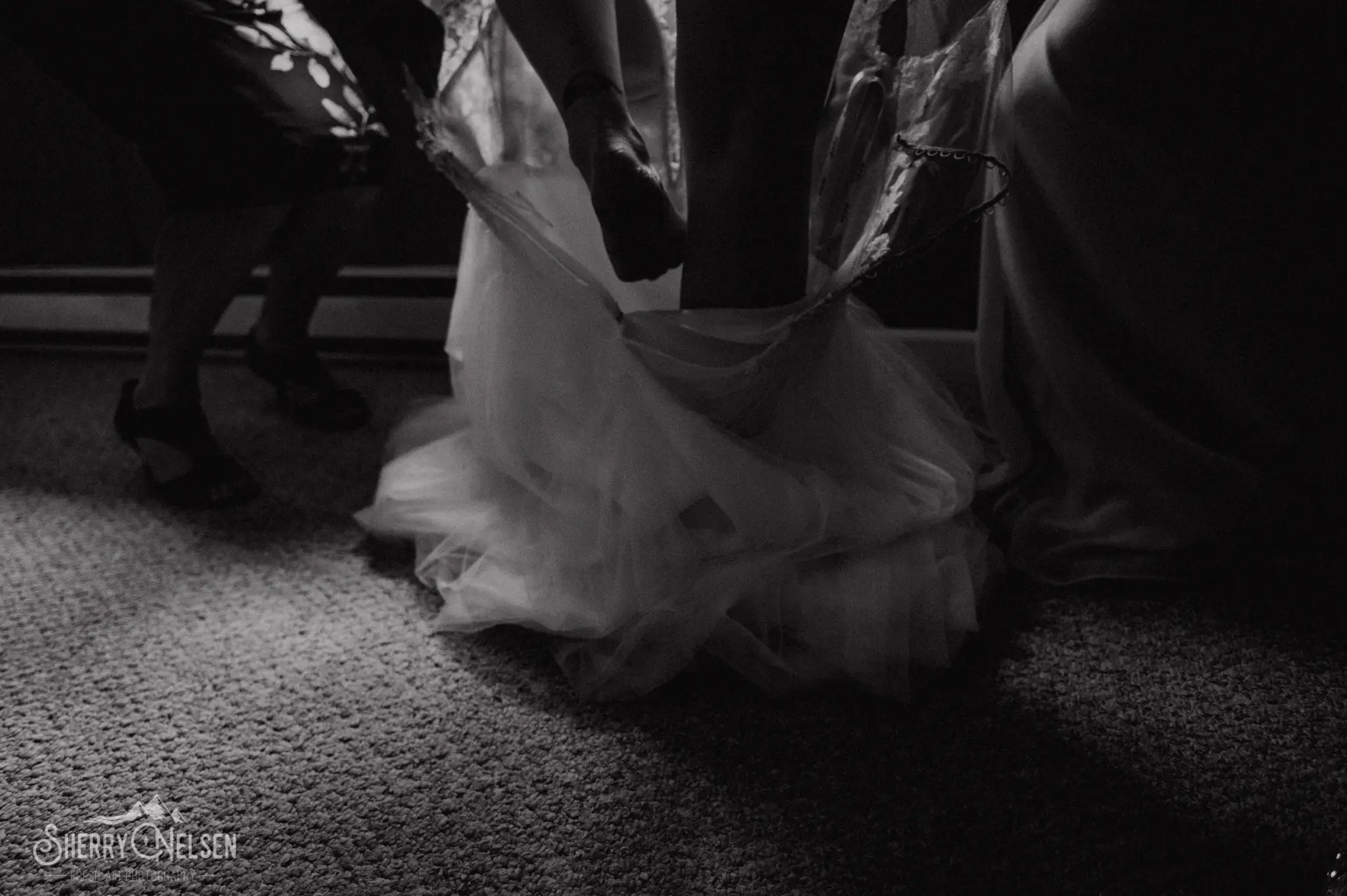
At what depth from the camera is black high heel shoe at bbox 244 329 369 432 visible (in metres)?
1.10

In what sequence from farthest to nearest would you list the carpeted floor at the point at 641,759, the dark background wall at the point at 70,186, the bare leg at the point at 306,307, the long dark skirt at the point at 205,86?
the dark background wall at the point at 70,186
the bare leg at the point at 306,307
the long dark skirt at the point at 205,86
the carpeted floor at the point at 641,759

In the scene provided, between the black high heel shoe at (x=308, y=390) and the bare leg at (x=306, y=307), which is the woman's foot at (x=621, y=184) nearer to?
the bare leg at (x=306, y=307)

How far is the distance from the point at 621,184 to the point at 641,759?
35cm

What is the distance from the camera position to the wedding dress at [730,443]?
598 mm

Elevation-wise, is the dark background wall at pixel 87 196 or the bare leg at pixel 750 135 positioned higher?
the bare leg at pixel 750 135

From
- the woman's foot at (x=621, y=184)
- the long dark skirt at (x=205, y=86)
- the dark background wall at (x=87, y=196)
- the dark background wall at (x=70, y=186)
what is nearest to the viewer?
the woman's foot at (x=621, y=184)

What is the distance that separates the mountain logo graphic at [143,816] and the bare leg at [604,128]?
42 cm

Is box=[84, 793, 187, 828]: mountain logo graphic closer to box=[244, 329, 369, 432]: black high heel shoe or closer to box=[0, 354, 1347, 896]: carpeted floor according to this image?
box=[0, 354, 1347, 896]: carpeted floor

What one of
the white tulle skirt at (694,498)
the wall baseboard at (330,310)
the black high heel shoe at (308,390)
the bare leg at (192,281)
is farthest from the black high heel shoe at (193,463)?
the wall baseboard at (330,310)

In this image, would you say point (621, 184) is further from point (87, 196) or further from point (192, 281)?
point (87, 196)

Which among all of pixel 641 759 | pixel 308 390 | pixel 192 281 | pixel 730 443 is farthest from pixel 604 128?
pixel 308 390

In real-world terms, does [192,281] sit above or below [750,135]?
below

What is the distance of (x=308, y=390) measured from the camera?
1.13 metres

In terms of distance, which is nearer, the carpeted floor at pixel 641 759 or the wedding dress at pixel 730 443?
the carpeted floor at pixel 641 759
